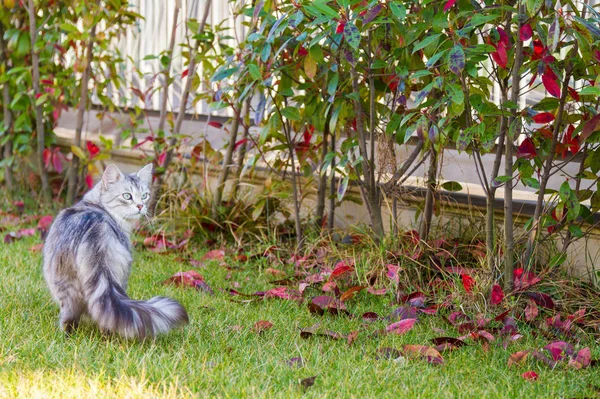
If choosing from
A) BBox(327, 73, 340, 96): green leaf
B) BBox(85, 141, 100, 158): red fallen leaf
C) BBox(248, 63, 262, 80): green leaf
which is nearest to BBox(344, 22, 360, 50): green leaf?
BBox(327, 73, 340, 96): green leaf

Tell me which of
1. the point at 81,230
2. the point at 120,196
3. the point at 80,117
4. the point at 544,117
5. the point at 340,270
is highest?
the point at 544,117

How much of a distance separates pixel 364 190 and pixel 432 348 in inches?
56.6

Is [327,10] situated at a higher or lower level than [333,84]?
higher

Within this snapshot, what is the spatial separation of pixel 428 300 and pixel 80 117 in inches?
128

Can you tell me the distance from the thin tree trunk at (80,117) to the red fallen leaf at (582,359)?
12.9 ft

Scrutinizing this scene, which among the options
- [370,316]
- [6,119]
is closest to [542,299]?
[370,316]

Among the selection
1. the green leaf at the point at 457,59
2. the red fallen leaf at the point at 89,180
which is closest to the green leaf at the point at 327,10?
the green leaf at the point at 457,59

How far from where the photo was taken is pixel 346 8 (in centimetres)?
305

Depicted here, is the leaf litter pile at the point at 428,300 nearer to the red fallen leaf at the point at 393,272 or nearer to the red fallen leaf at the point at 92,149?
the red fallen leaf at the point at 393,272

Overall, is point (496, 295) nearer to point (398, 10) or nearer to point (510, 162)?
point (510, 162)

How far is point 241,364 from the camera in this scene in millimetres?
2744

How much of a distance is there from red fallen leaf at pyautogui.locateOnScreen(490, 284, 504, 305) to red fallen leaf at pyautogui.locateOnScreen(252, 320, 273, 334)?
3.41ft

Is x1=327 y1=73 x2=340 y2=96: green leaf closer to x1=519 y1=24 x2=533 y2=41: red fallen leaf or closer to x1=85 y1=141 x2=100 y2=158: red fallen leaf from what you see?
x1=519 y1=24 x2=533 y2=41: red fallen leaf

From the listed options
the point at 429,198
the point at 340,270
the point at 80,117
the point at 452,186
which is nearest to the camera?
the point at 340,270
